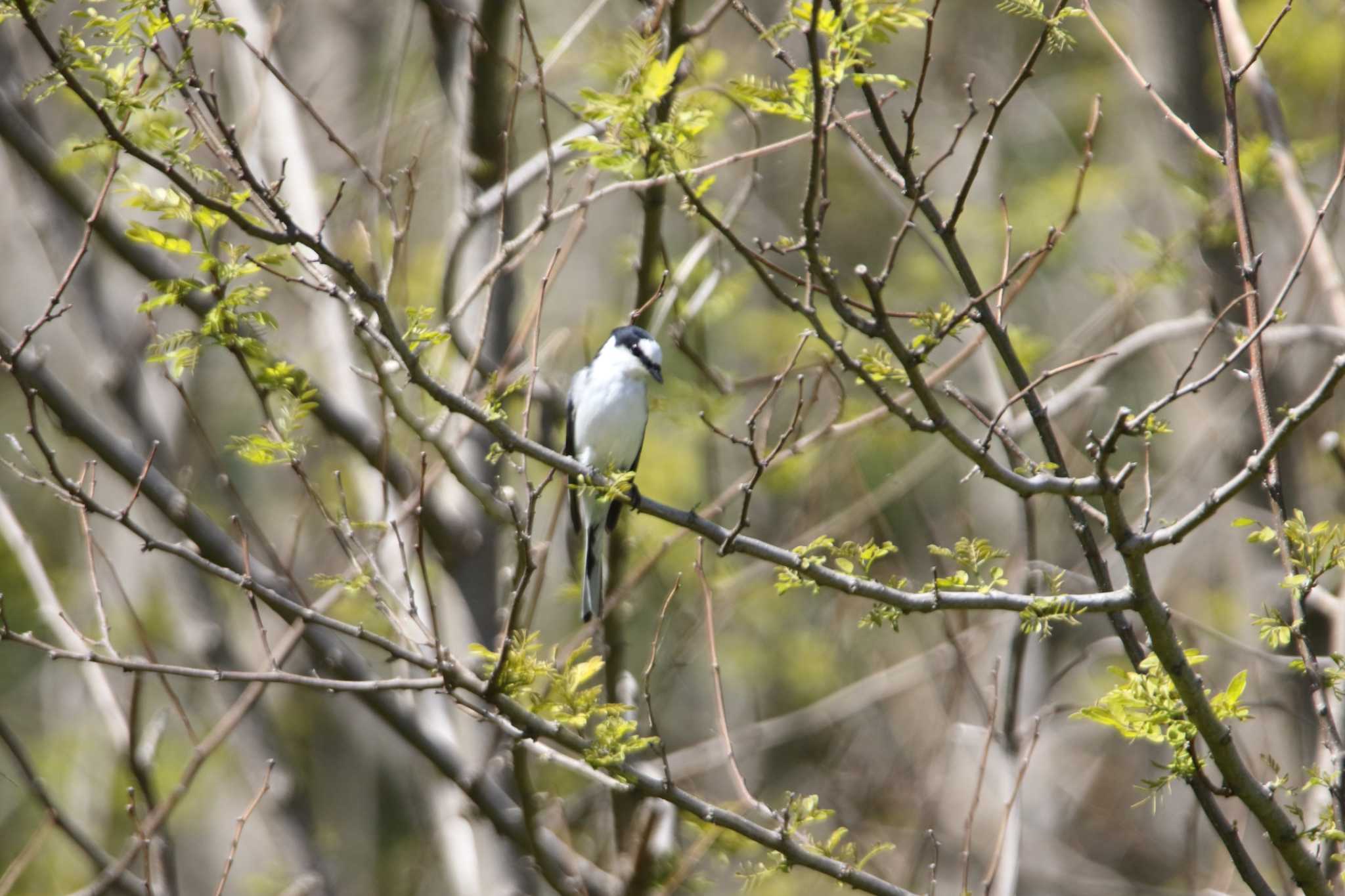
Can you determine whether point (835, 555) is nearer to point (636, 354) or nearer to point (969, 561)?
point (969, 561)

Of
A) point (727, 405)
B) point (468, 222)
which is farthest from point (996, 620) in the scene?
point (468, 222)

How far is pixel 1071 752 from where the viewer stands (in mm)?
11180

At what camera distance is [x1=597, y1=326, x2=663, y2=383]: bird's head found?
4.98 m

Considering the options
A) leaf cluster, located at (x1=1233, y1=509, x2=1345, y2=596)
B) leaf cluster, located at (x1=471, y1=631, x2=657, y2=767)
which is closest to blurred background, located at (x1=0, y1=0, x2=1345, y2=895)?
leaf cluster, located at (x1=1233, y1=509, x2=1345, y2=596)

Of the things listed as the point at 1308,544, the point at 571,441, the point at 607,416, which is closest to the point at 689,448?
the point at 571,441

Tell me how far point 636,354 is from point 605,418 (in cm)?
31

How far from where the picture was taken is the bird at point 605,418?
494 centimetres

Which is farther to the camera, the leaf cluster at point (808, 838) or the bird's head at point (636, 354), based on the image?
the bird's head at point (636, 354)

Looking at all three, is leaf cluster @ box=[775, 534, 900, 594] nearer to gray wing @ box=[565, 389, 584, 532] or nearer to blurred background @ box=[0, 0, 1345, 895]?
blurred background @ box=[0, 0, 1345, 895]

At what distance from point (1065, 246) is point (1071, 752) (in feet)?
17.7

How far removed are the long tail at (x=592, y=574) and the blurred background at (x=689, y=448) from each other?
0.14m

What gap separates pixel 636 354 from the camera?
5.04m

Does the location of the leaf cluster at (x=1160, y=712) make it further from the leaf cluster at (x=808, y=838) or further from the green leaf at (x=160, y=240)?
the green leaf at (x=160, y=240)

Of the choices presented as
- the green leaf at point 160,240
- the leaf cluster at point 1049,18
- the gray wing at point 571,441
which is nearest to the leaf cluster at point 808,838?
the leaf cluster at point 1049,18
